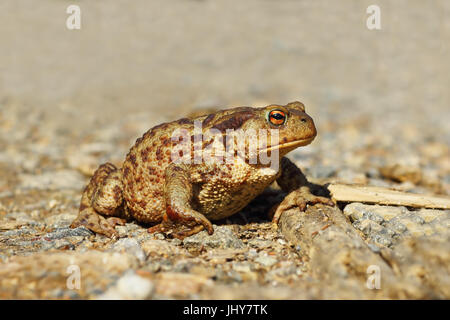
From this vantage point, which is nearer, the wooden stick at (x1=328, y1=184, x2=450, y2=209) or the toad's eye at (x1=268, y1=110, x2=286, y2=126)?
the toad's eye at (x1=268, y1=110, x2=286, y2=126)

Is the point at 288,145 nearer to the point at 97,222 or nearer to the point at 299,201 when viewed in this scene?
the point at 299,201

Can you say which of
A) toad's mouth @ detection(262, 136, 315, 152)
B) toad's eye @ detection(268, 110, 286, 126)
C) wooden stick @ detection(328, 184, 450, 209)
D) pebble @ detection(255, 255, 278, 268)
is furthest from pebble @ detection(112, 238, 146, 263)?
wooden stick @ detection(328, 184, 450, 209)

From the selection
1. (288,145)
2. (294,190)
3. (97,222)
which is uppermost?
(288,145)

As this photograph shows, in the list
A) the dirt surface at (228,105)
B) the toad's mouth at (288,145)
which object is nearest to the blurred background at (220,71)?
the dirt surface at (228,105)

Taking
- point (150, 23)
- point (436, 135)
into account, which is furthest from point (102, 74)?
point (436, 135)

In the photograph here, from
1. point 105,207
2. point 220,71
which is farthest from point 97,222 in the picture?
point 220,71

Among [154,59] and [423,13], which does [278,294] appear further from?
[423,13]

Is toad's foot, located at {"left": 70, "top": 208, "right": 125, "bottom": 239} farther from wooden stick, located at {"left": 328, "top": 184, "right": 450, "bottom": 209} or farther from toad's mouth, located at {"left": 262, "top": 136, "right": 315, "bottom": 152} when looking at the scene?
wooden stick, located at {"left": 328, "top": 184, "right": 450, "bottom": 209}

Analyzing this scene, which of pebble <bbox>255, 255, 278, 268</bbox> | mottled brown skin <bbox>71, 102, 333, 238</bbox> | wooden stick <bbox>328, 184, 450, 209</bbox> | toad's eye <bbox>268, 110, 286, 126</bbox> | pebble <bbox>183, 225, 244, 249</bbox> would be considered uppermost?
toad's eye <bbox>268, 110, 286, 126</bbox>
